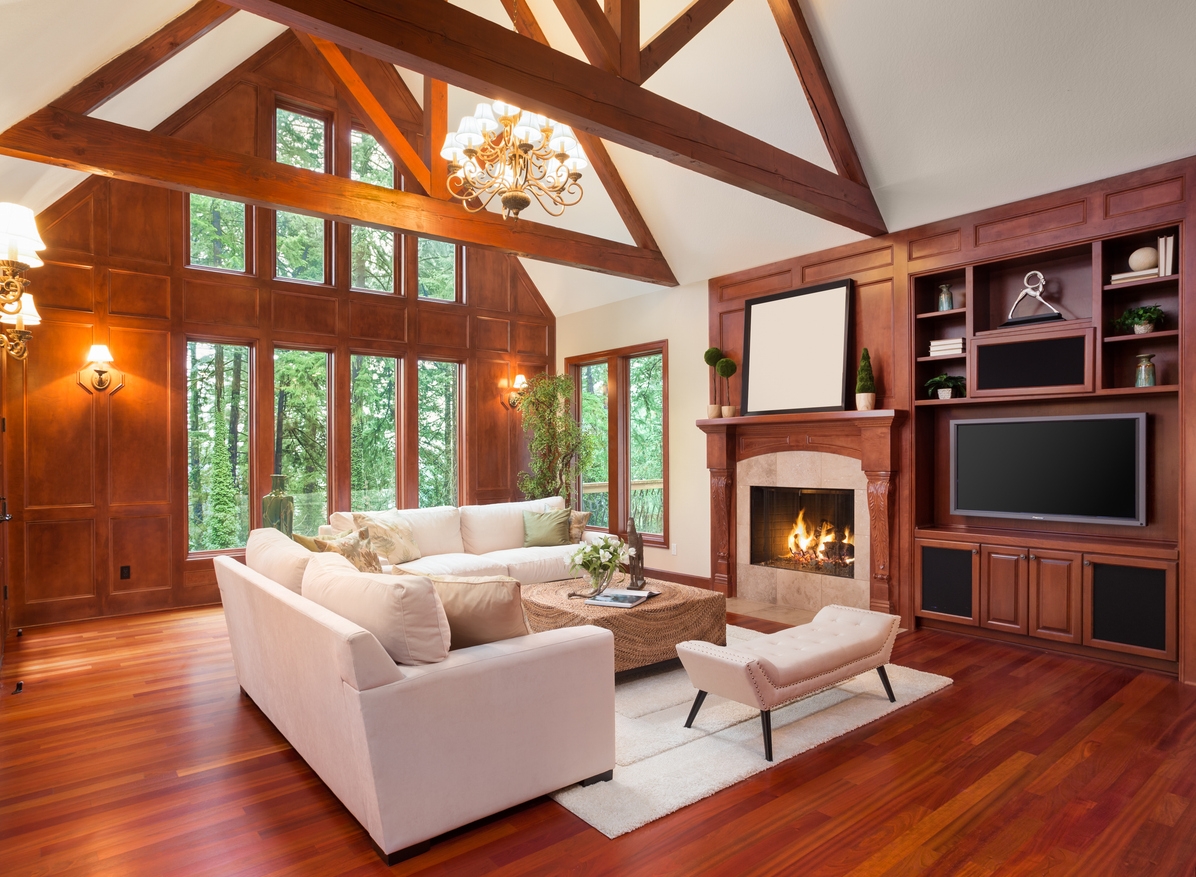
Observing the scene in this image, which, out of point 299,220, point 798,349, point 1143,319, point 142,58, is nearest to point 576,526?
point 798,349

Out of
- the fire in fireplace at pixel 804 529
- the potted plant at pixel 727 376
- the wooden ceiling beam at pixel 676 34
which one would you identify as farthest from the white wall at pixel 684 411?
the wooden ceiling beam at pixel 676 34

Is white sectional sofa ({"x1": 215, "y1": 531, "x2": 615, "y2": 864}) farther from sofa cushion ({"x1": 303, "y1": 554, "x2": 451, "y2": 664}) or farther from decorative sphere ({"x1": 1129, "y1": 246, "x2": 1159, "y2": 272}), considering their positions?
decorative sphere ({"x1": 1129, "y1": 246, "x2": 1159, "y2": 272})

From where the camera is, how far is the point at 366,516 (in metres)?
5.76

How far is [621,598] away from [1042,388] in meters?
3.03

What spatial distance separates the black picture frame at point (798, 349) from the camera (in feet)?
18.8

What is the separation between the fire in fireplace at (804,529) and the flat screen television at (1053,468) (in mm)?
946

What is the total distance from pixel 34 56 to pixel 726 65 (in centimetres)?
413

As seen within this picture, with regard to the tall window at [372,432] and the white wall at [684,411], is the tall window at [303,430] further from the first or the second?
the white wall at [684,411]

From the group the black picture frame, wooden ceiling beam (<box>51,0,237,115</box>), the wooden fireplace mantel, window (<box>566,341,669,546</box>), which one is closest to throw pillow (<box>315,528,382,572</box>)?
wooden ceiling beam (<box>51,0,237,115</box>)

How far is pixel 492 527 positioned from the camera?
20.7 feet

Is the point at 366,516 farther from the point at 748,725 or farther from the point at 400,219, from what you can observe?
the point at 748,725

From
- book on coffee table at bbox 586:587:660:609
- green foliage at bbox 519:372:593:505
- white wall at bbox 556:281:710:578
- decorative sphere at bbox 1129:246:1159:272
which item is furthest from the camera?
green foliage at bbox 519:372:593:505

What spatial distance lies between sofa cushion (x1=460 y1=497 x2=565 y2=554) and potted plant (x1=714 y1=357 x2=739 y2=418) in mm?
1892

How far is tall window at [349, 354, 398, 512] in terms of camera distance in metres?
7.16
